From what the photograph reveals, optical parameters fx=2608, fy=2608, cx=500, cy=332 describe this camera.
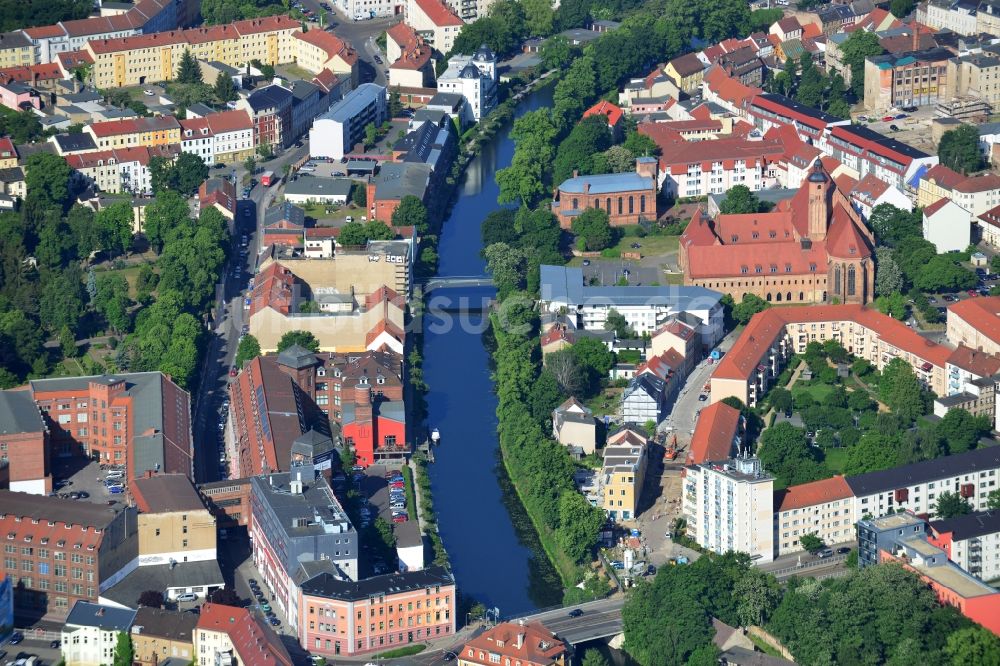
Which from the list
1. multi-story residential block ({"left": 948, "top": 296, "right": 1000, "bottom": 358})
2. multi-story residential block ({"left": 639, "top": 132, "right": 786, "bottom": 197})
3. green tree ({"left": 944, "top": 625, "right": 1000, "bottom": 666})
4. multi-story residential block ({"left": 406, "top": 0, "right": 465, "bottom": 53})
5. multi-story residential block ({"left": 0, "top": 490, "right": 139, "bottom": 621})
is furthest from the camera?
multi-story residential block ({"left": 406, "top": 0, "right": 465, "bottom": 53})

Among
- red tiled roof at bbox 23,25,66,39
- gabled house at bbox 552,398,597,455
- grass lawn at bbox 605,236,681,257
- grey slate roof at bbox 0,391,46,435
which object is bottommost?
gabled house at bbox 552,398,597,455

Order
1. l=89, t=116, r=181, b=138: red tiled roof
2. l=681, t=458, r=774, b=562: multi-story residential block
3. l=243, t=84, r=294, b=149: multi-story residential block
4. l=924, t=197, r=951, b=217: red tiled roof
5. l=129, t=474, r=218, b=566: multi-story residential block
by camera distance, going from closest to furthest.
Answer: l=129, t=474, r=218, b=566: multi-story residential block < l=681, t=458, r=774, b=562: multi-story residential block < l=924, t=197, r=951, b=217: red tiled roof < l=89, t=116, r=181, b=138: red tiled roof < l=243, t=84, r=294, b=149: multi-story residential block

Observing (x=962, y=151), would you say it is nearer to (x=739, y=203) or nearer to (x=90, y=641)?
(x=739, y=203)

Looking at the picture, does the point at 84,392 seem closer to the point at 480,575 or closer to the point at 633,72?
the point at 480,575

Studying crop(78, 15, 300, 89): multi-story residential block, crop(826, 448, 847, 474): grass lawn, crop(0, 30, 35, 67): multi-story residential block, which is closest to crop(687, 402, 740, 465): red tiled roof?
crop(826, 448, 847, 474): grass lawn

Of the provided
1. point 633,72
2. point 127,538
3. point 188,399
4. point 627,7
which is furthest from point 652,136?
point 127,538

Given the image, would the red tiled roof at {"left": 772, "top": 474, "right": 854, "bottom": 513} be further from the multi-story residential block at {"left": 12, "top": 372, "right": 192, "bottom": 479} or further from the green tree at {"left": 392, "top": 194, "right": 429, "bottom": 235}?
the green tree at {"left": 392, "top": 194, "right": 429, "bottom": 235}

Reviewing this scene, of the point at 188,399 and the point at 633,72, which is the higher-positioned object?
the point at 633,72
